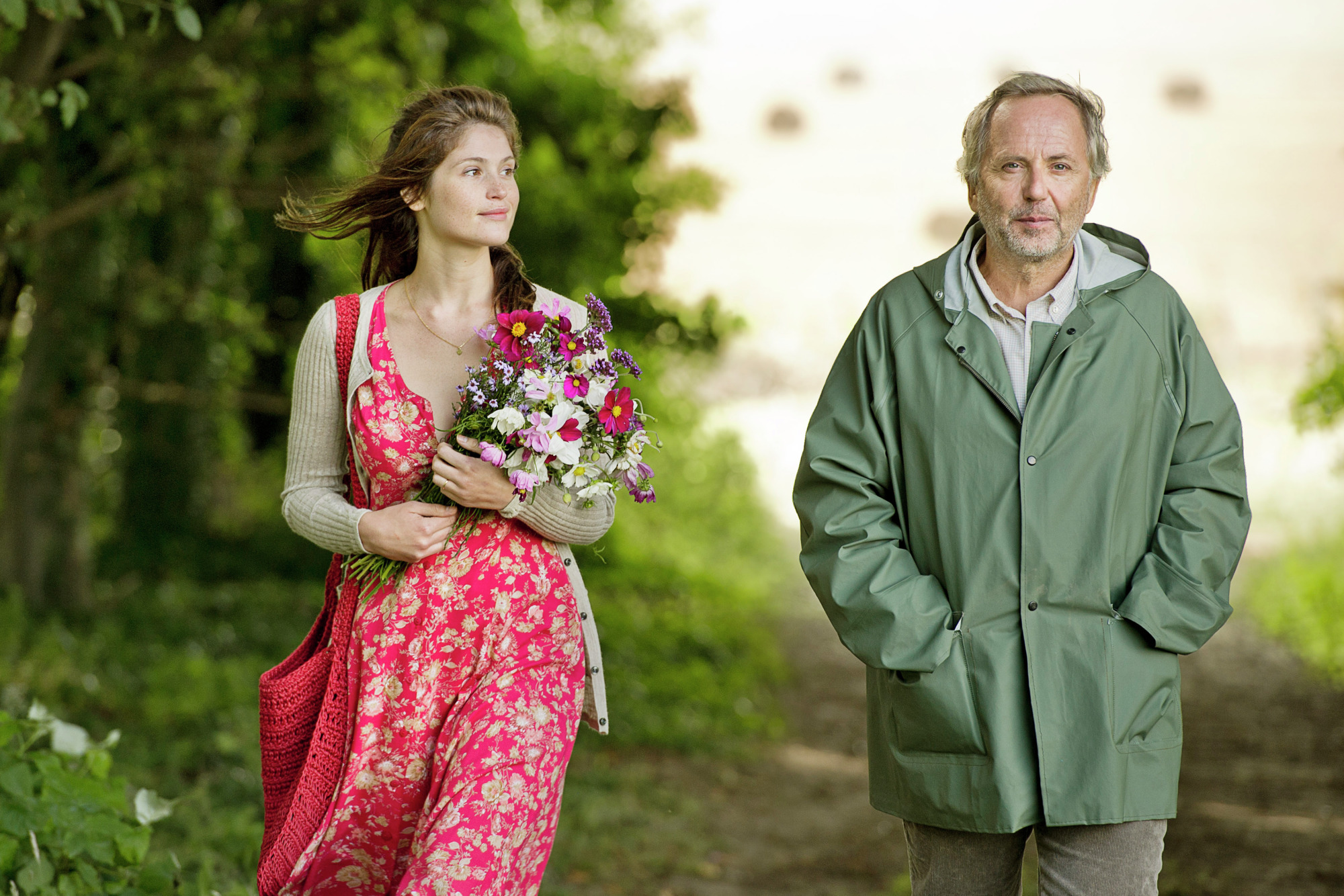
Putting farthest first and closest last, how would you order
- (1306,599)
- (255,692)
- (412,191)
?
(1306,599) → (255,692) → (412,191)

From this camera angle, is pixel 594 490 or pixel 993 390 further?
pixel 594 490

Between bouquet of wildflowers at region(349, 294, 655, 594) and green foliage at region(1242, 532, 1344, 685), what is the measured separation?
26.4ft

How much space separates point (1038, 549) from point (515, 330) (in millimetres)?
1240

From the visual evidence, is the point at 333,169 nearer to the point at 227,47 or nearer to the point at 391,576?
the point at 227,47

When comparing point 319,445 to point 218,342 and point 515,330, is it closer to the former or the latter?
point 515,330

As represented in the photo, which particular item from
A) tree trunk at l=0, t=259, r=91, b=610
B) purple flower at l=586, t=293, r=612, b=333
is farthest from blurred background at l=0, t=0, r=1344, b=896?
purple flower at l=586, t=293, r=612, b=333

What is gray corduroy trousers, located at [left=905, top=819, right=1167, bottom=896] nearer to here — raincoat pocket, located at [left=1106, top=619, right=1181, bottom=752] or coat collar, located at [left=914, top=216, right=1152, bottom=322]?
raincoat pocket, located at [left=1106, top=619, right=1181, bottom=752]

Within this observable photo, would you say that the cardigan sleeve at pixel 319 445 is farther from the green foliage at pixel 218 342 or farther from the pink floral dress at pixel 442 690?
the green foliage at pixel 218 342

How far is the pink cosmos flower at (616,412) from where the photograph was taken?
2963 mm

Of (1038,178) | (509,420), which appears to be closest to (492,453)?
(509,420)

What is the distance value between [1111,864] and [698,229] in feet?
55.8

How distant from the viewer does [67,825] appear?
3.79 metres

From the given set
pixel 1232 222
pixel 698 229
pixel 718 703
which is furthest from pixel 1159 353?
pixel 698 229

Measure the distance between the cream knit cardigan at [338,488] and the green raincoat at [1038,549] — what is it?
22.7 inches
